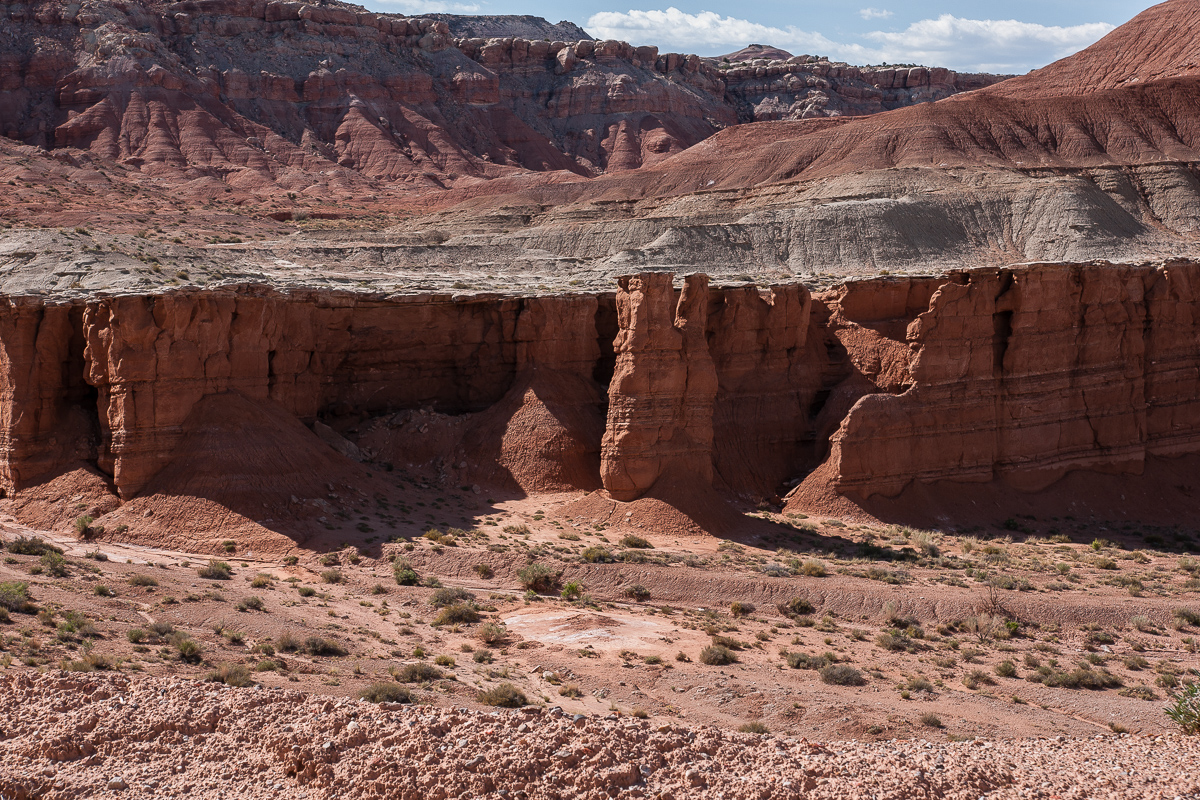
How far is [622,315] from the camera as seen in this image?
29.6m

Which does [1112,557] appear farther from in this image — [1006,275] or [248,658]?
[248,658]

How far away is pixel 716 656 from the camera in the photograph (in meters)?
17.8

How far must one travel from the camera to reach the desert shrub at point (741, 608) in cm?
2159

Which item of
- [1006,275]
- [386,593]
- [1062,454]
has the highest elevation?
[1006,275]

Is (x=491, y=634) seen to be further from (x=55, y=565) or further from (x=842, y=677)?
(x=55, y=565)

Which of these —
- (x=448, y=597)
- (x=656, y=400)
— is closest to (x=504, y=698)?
(x=448, y=597)

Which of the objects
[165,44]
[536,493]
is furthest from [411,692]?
[165,44]

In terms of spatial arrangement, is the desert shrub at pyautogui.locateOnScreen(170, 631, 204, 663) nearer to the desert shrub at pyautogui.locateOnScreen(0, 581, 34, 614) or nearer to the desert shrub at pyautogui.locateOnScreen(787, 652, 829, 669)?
the desert shrub at pyautogui.locateOnScreen(0, 581, 34, 614)

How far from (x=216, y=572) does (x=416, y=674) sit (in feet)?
26.9

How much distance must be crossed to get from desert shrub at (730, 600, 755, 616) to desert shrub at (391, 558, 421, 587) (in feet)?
22.4

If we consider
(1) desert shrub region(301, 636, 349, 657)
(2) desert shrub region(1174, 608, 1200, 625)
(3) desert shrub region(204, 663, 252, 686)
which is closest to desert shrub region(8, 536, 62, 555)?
(1) desert shrub region(301, 636, 349, 657)

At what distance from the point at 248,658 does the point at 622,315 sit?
16.7m

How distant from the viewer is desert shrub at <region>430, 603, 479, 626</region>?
782 inches

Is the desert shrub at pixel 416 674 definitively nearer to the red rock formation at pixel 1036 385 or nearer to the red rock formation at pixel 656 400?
the red rock formation at pixel 656 400
